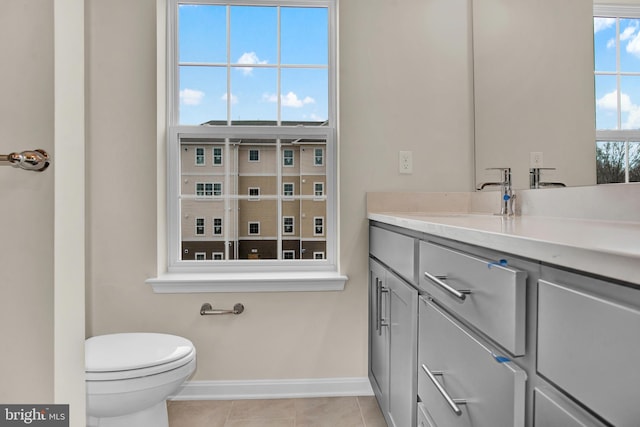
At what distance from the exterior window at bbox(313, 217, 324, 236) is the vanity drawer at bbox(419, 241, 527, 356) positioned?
1042 millimetres

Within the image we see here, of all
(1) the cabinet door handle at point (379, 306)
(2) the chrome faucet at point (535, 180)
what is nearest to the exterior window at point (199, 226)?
(1) the cabinet door handle at point (379, 306)

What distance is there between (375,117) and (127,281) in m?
1.51

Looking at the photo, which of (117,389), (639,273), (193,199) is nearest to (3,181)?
(117,389)

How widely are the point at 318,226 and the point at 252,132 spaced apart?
0.61 m

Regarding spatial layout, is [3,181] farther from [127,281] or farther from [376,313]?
[376,313]

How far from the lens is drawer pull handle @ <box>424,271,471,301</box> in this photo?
896mm

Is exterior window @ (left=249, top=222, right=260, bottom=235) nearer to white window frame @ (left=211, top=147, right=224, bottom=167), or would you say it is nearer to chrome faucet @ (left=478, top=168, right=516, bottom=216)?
white window frame @ (left=211, top=147, right=224, bottom=167)

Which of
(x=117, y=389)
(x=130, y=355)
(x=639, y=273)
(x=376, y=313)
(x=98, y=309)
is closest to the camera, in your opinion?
(x=639, y=273)

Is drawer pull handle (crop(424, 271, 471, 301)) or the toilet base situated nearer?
drawer pull handle (crop(424, 271, 471, 301))

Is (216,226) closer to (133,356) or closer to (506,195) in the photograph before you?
(133,356)

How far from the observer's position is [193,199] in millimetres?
2119

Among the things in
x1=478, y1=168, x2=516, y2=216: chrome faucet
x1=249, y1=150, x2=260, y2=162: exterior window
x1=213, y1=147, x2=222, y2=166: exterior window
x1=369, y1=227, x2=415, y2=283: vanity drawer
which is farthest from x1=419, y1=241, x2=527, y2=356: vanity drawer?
x1=213, y1=147, x2=222, y2=166: exterior window
